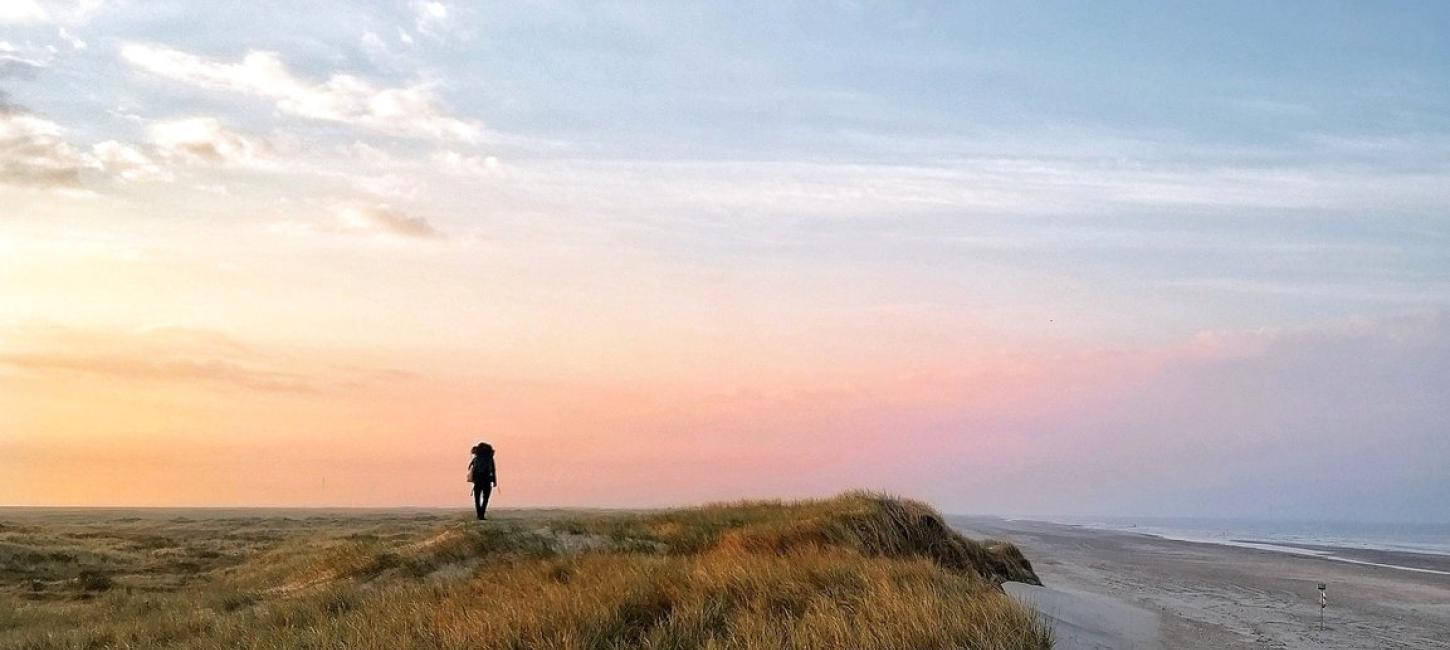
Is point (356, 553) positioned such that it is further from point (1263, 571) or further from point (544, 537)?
point (1263, 571)

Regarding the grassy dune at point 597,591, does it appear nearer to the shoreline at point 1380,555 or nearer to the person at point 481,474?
the person at point 481,474

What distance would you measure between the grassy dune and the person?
4078 millimetres

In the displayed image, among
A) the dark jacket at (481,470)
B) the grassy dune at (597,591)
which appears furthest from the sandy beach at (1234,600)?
the dark jacket at (481,470)

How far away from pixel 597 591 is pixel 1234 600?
18449 mm

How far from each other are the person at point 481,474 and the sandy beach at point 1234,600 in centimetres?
1498

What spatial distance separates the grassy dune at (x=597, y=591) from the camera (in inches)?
356

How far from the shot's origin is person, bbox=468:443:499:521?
2595 centimetres

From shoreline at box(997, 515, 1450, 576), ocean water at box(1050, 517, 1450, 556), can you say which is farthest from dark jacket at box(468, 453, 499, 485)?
ocean water at box(1050, 517, 1450, 556)

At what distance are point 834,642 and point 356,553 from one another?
14114 mm

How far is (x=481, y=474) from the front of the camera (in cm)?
2602

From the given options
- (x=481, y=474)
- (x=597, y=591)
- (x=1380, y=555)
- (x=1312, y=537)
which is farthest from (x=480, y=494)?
(x=1312, y=537)

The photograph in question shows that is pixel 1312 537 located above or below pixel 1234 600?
below

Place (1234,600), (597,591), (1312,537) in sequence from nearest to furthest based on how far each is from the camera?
(597,591), (1234,600), (1312,537)

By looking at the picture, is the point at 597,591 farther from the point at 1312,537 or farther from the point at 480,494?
the point at 1312,537
